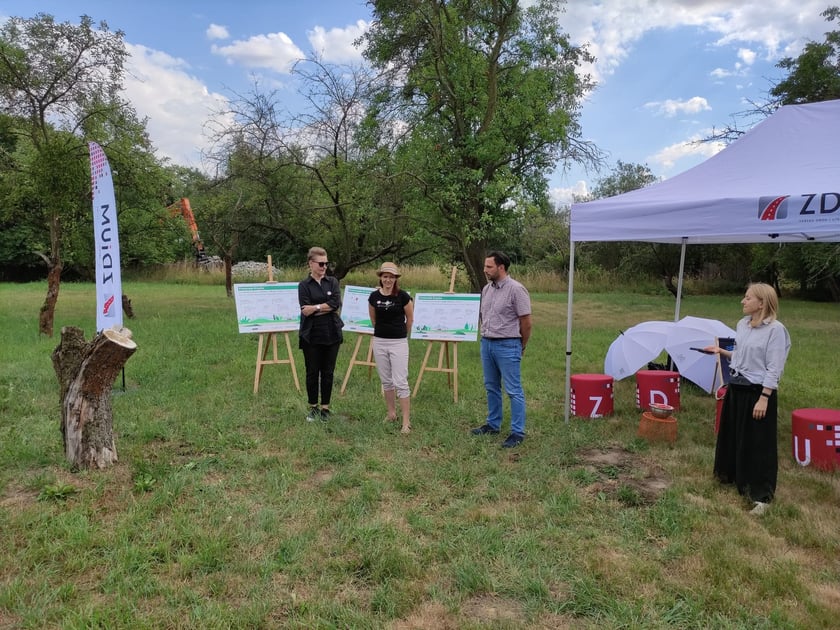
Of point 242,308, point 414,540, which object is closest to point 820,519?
point 414,540

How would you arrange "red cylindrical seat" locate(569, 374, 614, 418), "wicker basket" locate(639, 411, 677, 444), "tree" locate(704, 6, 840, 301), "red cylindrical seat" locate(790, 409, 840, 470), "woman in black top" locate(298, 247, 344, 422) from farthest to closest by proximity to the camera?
"tree" locate(704, 6, 840, 301) < "red cylindrical seat" locate(569, 374, 614, 418) < "woman in black top" locate(298, 247, 344, 422) < "wicker basket" locate(639, 411, 677, 444) < "red cylindrical seat" locate(790, 409, 840, 470)

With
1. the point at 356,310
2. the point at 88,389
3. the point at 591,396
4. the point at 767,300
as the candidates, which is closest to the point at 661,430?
the point at 591,396

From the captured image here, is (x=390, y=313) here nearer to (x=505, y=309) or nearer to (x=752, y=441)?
(x=505, y=309)

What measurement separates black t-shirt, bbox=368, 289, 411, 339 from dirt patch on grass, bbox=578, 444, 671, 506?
74.8 inches

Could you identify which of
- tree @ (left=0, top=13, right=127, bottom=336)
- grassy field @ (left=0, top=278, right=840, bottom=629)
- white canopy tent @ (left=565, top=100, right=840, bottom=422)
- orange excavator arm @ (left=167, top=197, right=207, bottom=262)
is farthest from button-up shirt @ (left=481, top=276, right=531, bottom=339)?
orange excavator arm @ (left=167, top=197, right=207, bottom=262)

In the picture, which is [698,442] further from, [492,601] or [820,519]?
[492,601]

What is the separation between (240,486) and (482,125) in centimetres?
778

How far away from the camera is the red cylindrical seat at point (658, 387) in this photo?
546cm

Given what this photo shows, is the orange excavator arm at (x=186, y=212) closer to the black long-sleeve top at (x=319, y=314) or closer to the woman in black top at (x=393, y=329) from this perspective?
the black long-sleeve top at (x=319, y=314)

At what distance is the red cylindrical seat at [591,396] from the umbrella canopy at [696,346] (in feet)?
3.36

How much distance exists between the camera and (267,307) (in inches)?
251

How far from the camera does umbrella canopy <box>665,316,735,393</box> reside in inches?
225

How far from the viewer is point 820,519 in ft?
10.7

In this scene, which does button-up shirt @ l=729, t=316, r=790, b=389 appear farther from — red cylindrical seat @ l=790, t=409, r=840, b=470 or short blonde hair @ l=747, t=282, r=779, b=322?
red cylindrical seat @ l=790, t=409, r=840, b=470
